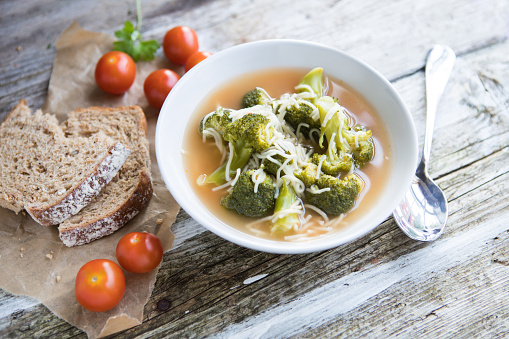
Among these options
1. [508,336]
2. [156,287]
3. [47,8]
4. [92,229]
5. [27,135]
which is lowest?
[508,336]

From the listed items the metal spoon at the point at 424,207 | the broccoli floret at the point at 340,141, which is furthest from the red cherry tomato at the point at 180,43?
the metal spoon at the point at 424,207

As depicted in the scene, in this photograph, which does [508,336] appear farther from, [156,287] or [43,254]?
[43,254]

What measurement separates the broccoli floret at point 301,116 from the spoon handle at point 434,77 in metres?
1.03

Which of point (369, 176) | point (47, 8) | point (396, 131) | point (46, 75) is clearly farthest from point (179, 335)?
point (47, 8)

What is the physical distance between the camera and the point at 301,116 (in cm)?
321

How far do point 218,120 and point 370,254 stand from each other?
1.43 m

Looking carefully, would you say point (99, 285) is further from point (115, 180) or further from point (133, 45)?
point (133, 45)

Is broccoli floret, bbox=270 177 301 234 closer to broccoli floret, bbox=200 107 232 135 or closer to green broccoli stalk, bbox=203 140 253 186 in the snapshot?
green broccoli stalk, bbox=203 140 253 186

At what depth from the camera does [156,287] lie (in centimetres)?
311

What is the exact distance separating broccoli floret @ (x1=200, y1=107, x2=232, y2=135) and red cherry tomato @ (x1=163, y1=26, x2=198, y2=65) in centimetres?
116

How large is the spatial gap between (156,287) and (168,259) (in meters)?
0.21

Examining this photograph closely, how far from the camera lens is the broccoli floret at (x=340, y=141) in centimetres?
307

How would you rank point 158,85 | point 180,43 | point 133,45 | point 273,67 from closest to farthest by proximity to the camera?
point 273,67, point 158,85, point 180,43, point 133,45

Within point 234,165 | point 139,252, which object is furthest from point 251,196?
point 139,252
